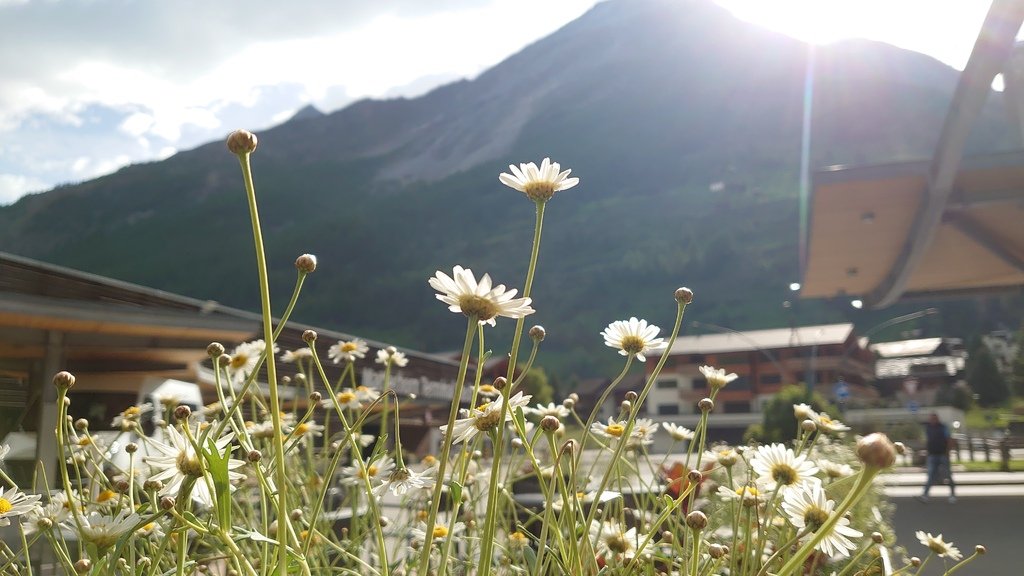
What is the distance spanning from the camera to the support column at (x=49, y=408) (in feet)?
17.0

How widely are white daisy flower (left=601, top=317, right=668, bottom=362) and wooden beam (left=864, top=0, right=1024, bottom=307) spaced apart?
472 centimetres

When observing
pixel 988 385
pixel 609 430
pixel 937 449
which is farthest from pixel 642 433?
pixel 988 385

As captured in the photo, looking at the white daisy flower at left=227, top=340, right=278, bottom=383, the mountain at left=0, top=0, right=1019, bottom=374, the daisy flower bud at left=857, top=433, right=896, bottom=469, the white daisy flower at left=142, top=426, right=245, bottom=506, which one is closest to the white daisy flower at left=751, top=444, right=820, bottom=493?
the daisy flower bud at left=857, top=433, right=896, bottom=469

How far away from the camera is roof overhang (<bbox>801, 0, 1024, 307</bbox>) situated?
5.46 meters

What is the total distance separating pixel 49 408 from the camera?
18.3 ft

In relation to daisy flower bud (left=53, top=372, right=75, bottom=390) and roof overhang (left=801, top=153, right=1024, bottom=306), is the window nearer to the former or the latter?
roof overhang (left=801, top=153, right=1024, bottom=306)

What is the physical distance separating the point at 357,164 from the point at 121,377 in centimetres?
12935

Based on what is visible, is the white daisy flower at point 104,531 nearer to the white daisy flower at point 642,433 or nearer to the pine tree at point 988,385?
the white daisy flower at point 642,433

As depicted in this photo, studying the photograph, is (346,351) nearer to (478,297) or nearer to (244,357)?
(244,357)

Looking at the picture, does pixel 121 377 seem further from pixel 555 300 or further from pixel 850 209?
pixel 555 300

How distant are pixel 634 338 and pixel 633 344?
0.03 metres

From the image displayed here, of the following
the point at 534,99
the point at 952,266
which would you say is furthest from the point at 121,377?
the point at 534,99

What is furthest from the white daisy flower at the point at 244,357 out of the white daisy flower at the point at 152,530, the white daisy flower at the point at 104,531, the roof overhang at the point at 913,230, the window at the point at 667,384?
the window at the point at 667,384

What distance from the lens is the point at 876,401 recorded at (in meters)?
32.6
